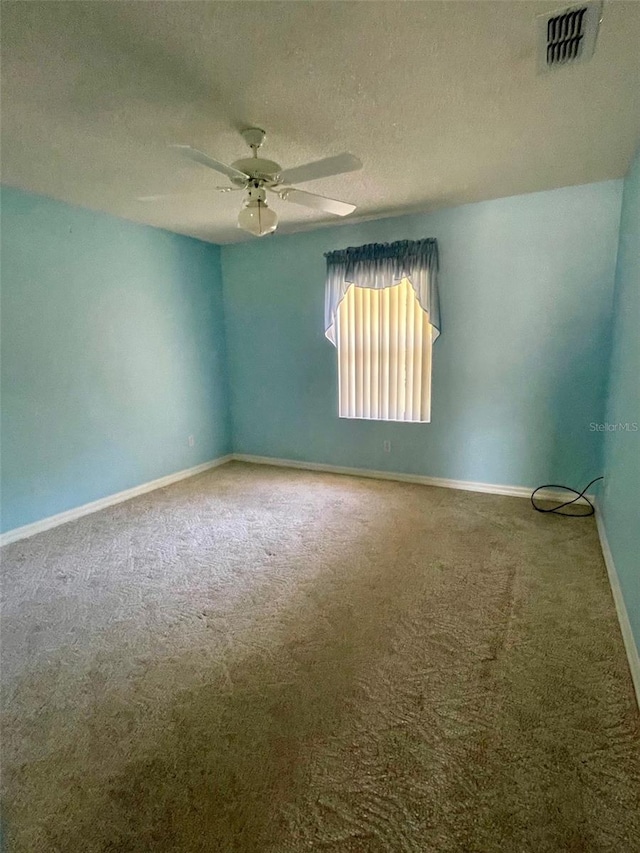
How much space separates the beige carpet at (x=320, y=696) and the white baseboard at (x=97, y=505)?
12cm

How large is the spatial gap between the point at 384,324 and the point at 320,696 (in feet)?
10.2

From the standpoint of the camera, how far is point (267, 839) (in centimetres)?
112

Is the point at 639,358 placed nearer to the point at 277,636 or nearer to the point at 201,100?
the point at 277,636

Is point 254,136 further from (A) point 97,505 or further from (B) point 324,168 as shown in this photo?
(A) point 97,505

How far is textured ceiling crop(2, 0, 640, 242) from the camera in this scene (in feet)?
4.64

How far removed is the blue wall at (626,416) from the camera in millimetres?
1869

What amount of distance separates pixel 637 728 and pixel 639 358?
1569mm

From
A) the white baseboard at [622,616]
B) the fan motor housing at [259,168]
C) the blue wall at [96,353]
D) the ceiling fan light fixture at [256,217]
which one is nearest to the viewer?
the white baseboard at [622,616]

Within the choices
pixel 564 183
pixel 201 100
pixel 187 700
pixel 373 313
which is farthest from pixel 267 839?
pixel 564 183

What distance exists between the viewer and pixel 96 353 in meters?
3.46

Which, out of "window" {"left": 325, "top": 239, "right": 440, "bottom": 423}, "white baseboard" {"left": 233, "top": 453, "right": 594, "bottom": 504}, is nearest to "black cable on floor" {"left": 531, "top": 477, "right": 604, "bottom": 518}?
"white baseboard" {"left": 233, "top": 453, "right": 594, "bottom": 504}

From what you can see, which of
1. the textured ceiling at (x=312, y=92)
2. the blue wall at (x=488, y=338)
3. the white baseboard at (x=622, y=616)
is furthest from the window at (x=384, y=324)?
the white baseboard at (x=622, y=616)

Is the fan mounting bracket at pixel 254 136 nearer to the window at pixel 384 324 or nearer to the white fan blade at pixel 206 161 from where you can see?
the white fan blade at pixel 206 161

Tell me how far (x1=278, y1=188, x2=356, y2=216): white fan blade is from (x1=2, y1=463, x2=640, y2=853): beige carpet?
7.00 feet
